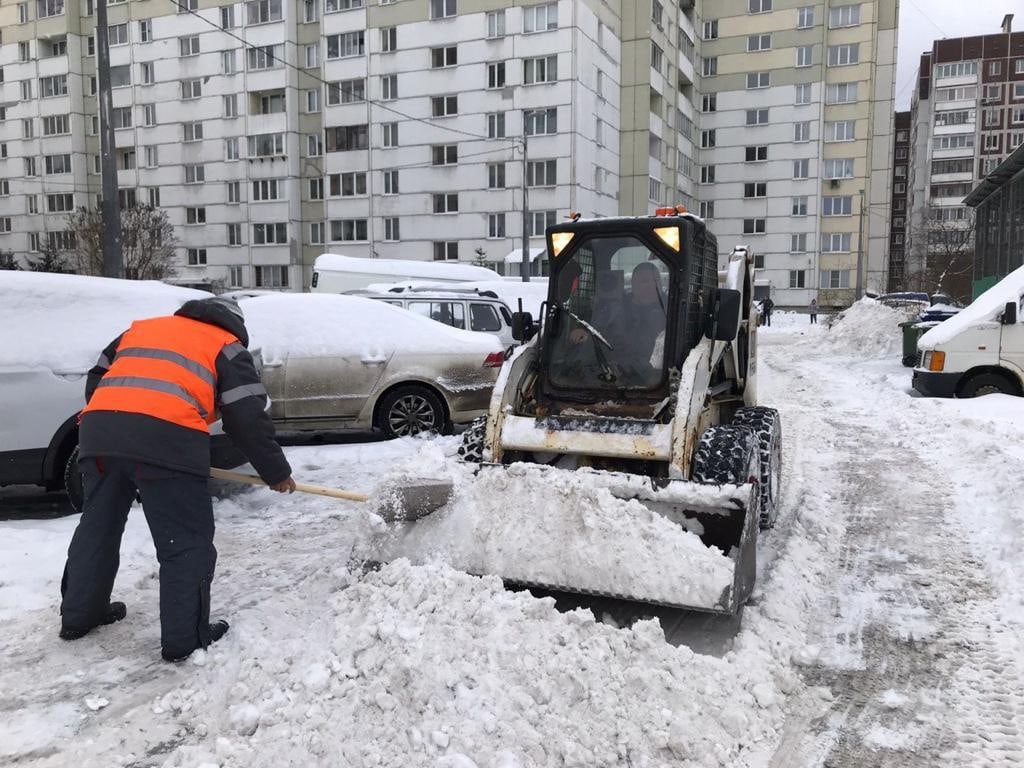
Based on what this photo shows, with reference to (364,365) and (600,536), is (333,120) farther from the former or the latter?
(600,536)

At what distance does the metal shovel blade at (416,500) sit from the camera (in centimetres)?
457

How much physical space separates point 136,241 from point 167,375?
38.4m

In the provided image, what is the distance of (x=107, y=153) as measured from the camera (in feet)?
36.0

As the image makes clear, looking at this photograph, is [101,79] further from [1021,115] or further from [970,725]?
[1021,115]

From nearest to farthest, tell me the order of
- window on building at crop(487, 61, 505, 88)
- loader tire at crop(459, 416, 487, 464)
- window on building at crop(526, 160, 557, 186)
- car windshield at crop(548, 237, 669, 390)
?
car windshield at crop(548, 237, 669, 390)
loader tire at crop(459, 416, 487, 464)
window on building at crop(526, 160, 557, 186)
window on building at crop(487, 61, 505, 88)

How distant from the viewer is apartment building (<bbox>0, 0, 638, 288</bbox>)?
41.8 metres

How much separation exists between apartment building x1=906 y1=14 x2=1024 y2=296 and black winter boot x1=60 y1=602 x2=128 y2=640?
100798 millimetres

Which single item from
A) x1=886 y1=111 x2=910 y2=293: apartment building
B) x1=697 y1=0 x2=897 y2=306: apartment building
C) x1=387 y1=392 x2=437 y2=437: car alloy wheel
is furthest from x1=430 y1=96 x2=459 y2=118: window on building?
x1=886 y1=111 x2=910 y2=293: apartment building

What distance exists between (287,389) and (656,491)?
517cm

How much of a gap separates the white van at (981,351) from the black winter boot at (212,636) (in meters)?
10.5

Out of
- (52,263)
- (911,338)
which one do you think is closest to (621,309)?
(911,338)

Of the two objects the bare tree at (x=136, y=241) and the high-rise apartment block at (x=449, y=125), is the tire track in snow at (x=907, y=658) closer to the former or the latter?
the high-rise apartment block at (x=449, y=125)

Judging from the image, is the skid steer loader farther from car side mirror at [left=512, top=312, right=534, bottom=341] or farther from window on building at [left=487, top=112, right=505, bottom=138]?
window on building at [left=487, top=112, right=505, bottom=138]

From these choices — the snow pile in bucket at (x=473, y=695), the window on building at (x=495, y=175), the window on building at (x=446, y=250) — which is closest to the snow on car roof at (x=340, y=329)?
the snow pile in bucket at (x=473, y=695)
